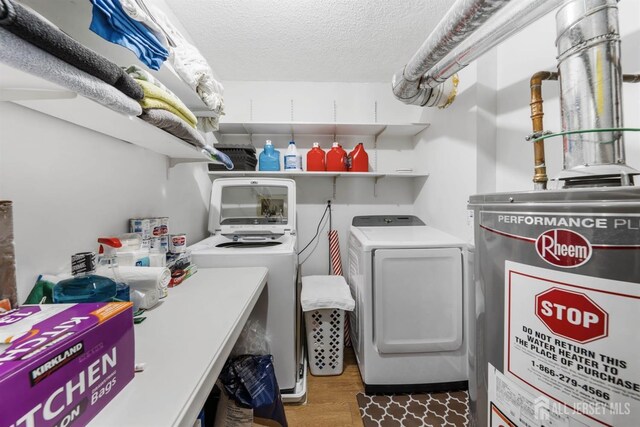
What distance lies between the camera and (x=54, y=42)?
48cm

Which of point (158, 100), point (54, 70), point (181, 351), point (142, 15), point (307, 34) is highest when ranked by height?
point (307, 34)

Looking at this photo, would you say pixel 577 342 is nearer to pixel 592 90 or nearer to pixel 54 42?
pixel 592 90

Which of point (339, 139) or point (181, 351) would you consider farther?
point (339, 139)

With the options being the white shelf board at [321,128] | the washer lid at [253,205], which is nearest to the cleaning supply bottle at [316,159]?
the white shelf board at [321,128]

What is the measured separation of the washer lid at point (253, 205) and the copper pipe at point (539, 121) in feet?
4.73

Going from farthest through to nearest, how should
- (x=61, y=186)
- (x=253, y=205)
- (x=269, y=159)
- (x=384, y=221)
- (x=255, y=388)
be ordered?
(x=384, y=221) → (x=269, y=159) → (x=253, y=205) → (x=255, y=388) → (x=61, y=186)

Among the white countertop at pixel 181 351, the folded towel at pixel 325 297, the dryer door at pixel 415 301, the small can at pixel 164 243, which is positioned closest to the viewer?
the white countertop at pixel 181 351

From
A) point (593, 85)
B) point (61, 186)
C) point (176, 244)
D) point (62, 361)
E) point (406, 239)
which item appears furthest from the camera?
point (406, 239)

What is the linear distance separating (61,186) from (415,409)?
82.0 inches

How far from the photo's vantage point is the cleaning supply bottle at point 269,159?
7.13 ft

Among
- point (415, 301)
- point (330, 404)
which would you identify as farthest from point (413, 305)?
point (330, 404)

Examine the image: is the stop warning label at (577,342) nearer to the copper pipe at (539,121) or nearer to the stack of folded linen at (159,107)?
the copper pipe at (539,121)

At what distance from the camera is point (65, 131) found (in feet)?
2.85

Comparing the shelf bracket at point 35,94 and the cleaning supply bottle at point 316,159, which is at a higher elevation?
the cleaning supply bottle at point 316,159
